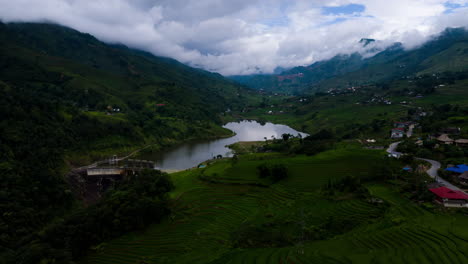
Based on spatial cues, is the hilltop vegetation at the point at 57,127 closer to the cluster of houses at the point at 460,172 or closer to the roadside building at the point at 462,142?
the cluster of houses at the point at 460,172

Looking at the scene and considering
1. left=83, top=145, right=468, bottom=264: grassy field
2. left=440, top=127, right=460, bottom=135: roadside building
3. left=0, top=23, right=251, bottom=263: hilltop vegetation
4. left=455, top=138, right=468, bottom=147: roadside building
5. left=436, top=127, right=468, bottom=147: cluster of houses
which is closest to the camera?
left=83, top=145, right=468, bottom=264: grassy field

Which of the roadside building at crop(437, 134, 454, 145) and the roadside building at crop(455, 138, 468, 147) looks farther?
the roadside building at crop(437, 134, 454, 145)

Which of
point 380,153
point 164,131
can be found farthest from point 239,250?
point 164,131

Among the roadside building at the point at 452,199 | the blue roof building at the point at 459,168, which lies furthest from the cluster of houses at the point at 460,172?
the roadside building at the point at 452,199

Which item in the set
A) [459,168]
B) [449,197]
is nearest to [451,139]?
[459,168]

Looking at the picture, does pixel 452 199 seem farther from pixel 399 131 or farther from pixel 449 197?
pixel 399 131

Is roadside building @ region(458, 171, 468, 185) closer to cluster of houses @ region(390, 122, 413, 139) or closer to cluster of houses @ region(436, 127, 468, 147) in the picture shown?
cluster of houses @ region(436, 127, 468, 147)

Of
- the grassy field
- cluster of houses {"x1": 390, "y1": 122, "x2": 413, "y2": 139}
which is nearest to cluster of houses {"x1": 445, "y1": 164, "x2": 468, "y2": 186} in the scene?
the grassy field
